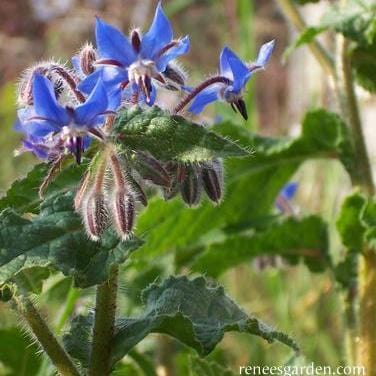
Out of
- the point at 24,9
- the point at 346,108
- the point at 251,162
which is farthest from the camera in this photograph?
the point at 24,9

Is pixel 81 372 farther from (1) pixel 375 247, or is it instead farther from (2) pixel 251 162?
(2) pixel 251 162

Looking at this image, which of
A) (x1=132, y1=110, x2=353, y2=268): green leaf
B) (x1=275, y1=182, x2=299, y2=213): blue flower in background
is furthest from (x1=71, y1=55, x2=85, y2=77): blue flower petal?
(x1=275, y1=182, x2=299, y2=213): blue flower in background

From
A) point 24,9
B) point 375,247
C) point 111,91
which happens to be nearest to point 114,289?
point 111,91

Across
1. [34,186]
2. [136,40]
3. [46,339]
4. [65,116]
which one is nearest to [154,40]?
[136,40]

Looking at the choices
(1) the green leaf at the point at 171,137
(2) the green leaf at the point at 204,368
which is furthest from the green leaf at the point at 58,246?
(2) the green leaf at the point at 204,368

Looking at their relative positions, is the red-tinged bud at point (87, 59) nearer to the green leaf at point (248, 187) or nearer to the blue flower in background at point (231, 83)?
the blue flower in background at point (231, 83)

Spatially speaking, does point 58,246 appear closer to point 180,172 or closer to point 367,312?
point 180,172

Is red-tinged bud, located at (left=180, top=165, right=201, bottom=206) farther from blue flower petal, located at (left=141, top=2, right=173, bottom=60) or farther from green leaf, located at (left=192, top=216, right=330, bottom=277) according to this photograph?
green leaf, located at (left=192, top=216, right=330, bottom=277)
